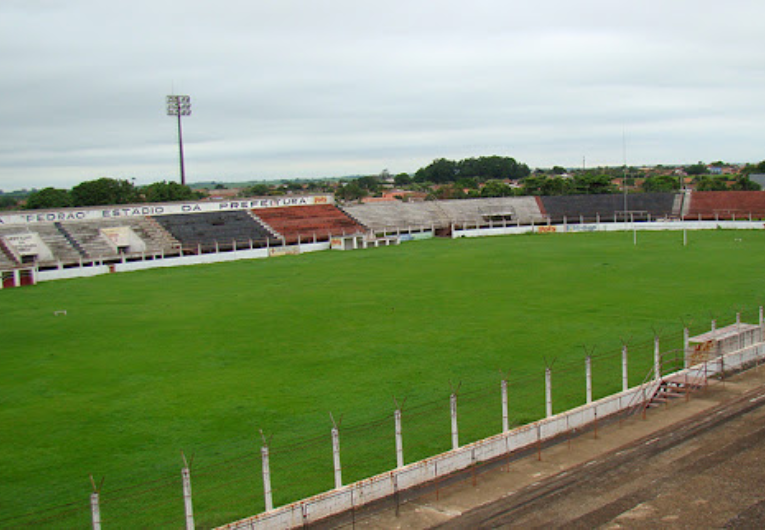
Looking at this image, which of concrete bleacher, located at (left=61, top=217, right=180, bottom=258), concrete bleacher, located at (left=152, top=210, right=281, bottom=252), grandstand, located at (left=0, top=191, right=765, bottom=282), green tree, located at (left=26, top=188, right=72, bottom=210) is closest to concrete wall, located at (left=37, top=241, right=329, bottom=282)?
grandstand, located at (left=0, top=191, right=765, bottom=282)

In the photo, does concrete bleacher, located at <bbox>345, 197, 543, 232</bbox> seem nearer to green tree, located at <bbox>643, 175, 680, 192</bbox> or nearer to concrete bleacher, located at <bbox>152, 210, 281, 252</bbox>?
concrete bleacher, located at <bbox>152, 210, 281, 252</bbox>

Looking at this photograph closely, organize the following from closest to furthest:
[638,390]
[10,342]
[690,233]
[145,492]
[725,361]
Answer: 1. [145,492]
2. [638,390]
3. [725,361]
4. [10,342]
5. [690,233]

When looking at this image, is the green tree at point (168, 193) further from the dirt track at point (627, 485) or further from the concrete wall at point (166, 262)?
the dirt track at point (627, 485)

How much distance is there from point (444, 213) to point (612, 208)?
18873 millimetres

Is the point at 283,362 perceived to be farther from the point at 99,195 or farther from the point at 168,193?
the point at 99,195

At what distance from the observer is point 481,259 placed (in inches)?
1980

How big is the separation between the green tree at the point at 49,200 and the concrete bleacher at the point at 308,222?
41.7 m

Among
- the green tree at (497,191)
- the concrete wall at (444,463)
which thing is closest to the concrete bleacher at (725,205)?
the green tree at (497,191)

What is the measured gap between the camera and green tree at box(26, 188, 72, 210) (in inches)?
3910

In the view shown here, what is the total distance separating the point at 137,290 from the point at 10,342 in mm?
14157

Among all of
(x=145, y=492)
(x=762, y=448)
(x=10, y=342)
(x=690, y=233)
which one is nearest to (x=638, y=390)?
(x=762, y=448)

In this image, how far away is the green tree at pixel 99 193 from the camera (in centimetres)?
9981

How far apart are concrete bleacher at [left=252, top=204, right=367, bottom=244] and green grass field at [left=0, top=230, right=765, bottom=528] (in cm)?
2393

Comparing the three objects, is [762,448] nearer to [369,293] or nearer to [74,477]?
[74,477]
